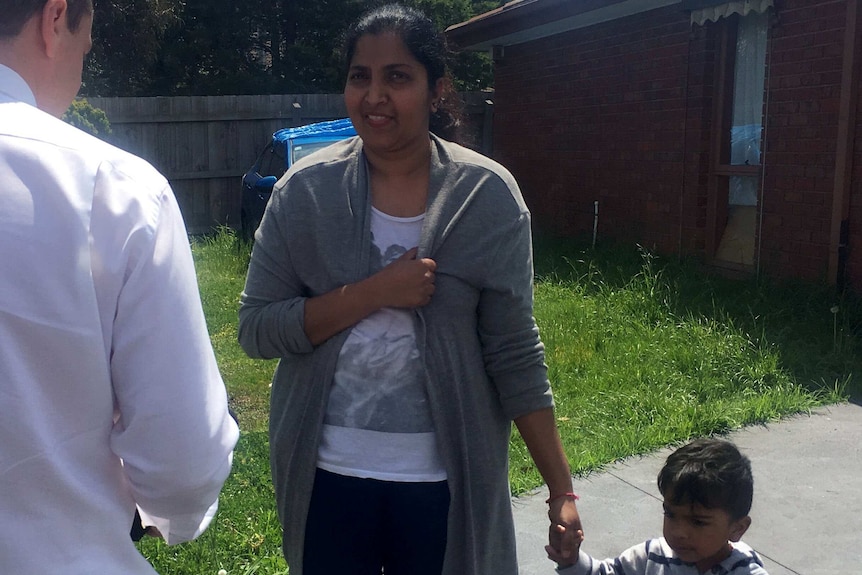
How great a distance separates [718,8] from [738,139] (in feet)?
3.67

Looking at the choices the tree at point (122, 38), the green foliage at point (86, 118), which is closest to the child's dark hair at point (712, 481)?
the green foliage at point (86, 118)

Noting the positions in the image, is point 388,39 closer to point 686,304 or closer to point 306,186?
point 306,186

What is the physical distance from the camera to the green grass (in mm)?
3859

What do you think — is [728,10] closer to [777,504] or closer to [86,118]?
[777,504]

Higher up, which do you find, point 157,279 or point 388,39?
point 388,39

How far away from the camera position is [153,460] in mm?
1290

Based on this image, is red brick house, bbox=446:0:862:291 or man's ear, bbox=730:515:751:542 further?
red brick house, bbox=446:0:862:291

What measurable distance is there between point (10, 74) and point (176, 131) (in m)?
11.9

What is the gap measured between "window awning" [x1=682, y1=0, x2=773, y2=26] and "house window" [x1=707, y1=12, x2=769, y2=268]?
0.56 ft

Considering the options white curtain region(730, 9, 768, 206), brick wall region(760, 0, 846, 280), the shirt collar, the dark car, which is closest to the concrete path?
brick wall region(760, 0, 846, 280)

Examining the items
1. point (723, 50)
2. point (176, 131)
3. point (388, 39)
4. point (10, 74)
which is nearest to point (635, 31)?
point (723, 50)

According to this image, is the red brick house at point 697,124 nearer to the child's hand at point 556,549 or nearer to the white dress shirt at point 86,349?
the child's hand at point 556,549

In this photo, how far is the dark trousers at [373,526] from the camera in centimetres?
200

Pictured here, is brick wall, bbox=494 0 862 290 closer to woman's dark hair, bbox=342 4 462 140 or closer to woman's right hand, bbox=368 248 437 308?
woman's dark hair, bbox=342 4 462 140
